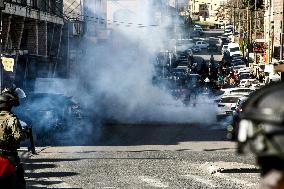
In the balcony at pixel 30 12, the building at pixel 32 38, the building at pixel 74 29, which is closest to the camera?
the building at pixel 32 38

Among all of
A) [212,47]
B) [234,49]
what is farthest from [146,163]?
[212,47]

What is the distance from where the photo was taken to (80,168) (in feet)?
52.3

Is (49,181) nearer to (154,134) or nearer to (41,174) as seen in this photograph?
(41,174)

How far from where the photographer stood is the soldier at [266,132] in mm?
2199

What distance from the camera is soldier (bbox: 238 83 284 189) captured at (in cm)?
220

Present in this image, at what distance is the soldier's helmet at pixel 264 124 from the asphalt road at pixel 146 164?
10.9 meters

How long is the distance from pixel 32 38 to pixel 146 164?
27273 millimetres

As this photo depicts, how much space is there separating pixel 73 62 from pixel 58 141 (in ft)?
84.7

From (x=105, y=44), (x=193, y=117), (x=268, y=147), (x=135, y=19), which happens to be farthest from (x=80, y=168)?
(x=105, y=44)

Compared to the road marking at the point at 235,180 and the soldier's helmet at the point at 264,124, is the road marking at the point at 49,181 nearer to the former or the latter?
the road marking at the point at 235,180

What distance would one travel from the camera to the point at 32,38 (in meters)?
42.6

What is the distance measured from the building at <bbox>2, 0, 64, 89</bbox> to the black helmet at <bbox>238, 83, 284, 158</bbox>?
29997 millimetres

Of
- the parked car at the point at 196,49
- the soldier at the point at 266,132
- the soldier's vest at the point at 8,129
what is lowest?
the parked car at the point at 196,49

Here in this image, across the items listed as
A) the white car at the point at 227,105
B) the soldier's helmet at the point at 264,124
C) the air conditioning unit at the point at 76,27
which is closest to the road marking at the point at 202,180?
the soldier's helmet at the point at 264,124
